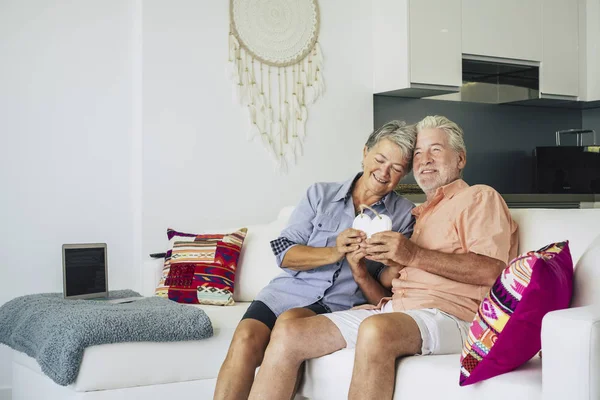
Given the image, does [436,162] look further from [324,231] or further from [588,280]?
[588,280]

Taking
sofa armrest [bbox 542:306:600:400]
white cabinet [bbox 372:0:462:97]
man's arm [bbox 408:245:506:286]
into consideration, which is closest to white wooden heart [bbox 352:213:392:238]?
man's arm [bbox 408:245:506:286]

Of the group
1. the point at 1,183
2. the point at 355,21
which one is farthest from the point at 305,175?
the point at 1,183

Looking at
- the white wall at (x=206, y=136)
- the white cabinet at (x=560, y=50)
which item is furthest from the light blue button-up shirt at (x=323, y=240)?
the white cabinet at (x=560, y=50)

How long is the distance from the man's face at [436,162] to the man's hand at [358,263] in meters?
0.34

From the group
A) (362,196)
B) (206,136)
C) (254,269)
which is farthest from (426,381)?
(206,136)

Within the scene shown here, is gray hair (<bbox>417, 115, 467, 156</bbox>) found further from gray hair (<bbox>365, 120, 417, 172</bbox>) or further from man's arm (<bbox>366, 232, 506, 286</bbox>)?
man's arm (<bbox>366, 232, 506, 286</bbox>)

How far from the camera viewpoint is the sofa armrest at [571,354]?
1.62 m

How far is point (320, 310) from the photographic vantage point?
107 inches

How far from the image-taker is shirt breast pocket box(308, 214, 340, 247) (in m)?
2.83

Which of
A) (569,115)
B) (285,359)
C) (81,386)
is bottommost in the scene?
(81,386)

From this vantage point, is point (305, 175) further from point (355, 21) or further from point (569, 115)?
point (569, 115)

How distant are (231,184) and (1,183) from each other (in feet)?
3.99

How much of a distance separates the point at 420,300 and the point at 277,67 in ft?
8.21

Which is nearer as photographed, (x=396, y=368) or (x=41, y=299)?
(x=396, y=368)
